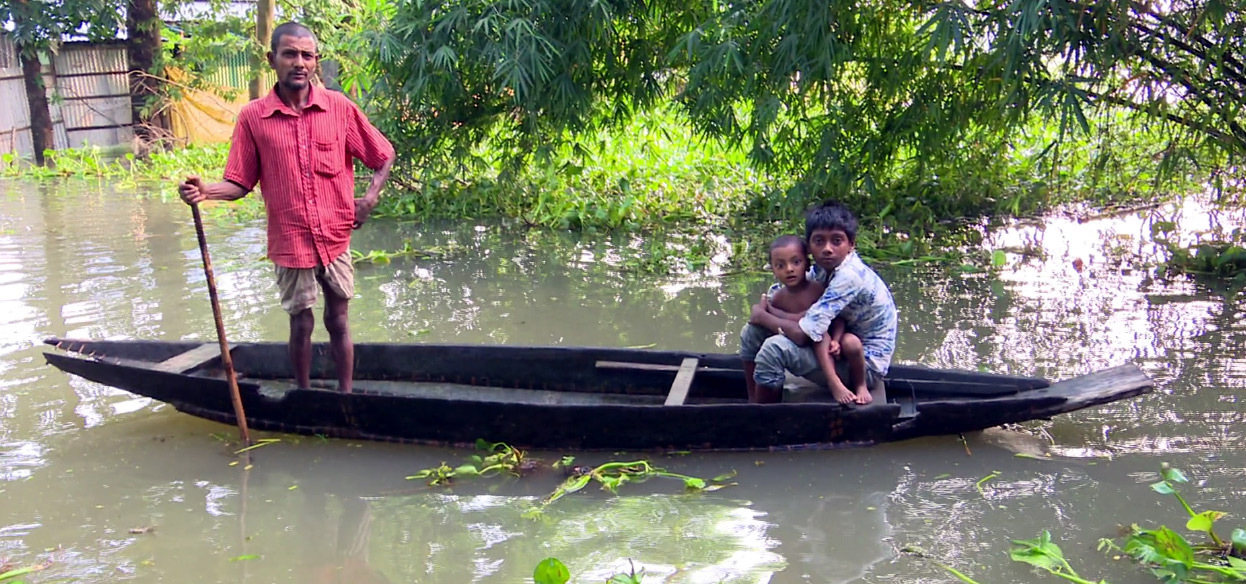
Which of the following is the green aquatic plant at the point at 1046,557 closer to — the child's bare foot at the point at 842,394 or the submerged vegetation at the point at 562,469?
the child's bare foot at the point at 842,394

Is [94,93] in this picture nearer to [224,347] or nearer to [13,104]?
[13,104]

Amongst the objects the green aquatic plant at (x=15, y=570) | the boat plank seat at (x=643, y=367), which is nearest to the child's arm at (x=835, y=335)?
the boat plank seat at (x=643, y=367)

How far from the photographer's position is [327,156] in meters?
4.25

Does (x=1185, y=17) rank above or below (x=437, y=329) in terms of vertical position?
above

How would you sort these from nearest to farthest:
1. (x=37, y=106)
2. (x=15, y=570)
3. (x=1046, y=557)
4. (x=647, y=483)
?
(x=1046, y=557)
(x=15, y=570)
(x=647, y=483)
(x=37, y=106)

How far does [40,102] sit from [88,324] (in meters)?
9.44

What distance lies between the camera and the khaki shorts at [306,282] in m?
4.31

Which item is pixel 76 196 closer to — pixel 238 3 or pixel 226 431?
pixel 238 3

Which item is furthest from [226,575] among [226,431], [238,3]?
[238,3]

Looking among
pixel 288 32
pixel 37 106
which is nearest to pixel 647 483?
pixel 288 32

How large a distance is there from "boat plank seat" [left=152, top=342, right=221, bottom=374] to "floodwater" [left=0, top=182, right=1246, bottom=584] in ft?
0.93

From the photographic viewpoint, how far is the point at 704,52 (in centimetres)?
633

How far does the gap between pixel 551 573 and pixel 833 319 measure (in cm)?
167

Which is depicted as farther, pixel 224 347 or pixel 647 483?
pixel 224 347
